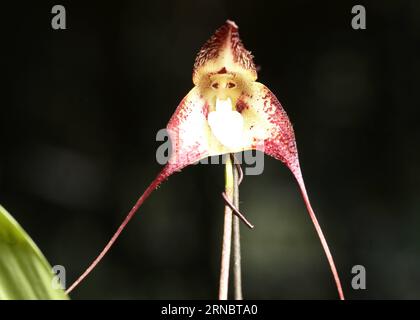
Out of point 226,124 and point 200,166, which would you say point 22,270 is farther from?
point 200,166

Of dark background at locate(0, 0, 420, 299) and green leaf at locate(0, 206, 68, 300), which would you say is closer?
green leaf at locate(0, 206, 68, 300)

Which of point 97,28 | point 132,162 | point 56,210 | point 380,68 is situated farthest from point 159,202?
point 380,68

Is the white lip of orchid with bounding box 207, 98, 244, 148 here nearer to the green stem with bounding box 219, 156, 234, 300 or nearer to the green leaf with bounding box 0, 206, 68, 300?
the green stem with bounding box 219, 156, 234, 300

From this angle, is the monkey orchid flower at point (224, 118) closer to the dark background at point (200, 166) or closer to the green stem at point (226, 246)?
the green stem at point (226, 246)

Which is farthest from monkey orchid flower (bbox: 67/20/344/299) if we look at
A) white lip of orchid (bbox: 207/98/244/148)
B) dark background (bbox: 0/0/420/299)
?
dark background (bbox: 0/0/420/299)
